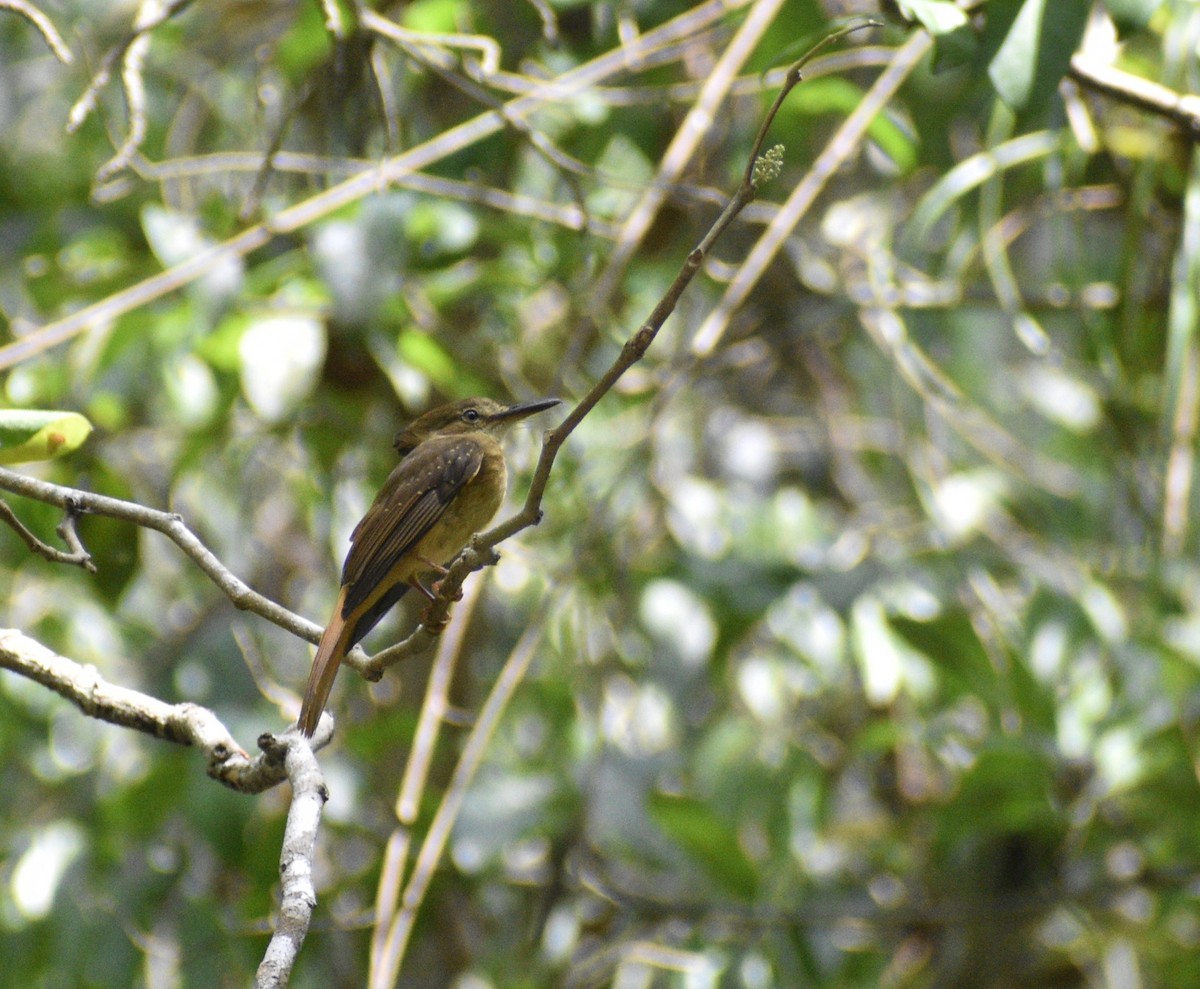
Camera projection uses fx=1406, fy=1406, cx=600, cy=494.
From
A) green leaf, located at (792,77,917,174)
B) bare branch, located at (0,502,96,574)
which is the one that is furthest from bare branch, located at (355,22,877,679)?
green leaf, located at (792,77,917,174)

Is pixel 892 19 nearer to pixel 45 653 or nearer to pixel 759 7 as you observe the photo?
pixel 759 7

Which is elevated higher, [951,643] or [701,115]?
[701,115]

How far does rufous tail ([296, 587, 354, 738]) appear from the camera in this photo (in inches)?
88.1

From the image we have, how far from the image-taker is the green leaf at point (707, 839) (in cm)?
371

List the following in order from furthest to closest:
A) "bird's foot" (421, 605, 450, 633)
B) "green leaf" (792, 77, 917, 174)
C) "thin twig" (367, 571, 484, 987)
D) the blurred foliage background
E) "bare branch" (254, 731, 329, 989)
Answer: "green leaf" (792, 77, 917, 174)
the blurred foliage background
"thin twig" (367, 571, 484, 987)
"bird's foot" (421, 605, 450, 633)
"bare branch" (254, 731, 329, 989)

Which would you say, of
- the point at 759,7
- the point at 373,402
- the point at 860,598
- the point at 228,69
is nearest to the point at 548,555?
the point at 373,402

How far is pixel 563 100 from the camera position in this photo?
396 cm

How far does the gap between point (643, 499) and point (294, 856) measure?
10.6 ft

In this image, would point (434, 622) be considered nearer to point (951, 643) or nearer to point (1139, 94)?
point (1139, 94)

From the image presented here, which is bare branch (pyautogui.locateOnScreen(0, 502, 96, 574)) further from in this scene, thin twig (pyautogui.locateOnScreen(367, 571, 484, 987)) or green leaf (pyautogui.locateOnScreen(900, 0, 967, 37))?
green leaf (pyautogui.locateOnScreen(900, 0, 967, 37))

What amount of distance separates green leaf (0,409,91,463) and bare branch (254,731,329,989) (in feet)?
2.14

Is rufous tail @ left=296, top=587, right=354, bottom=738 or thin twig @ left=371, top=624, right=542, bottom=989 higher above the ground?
rufous tail @ left=296, top=587, right=354, bottom=738

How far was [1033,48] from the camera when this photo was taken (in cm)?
251

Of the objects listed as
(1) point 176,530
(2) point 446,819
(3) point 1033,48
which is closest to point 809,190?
(3) point 1033,48
